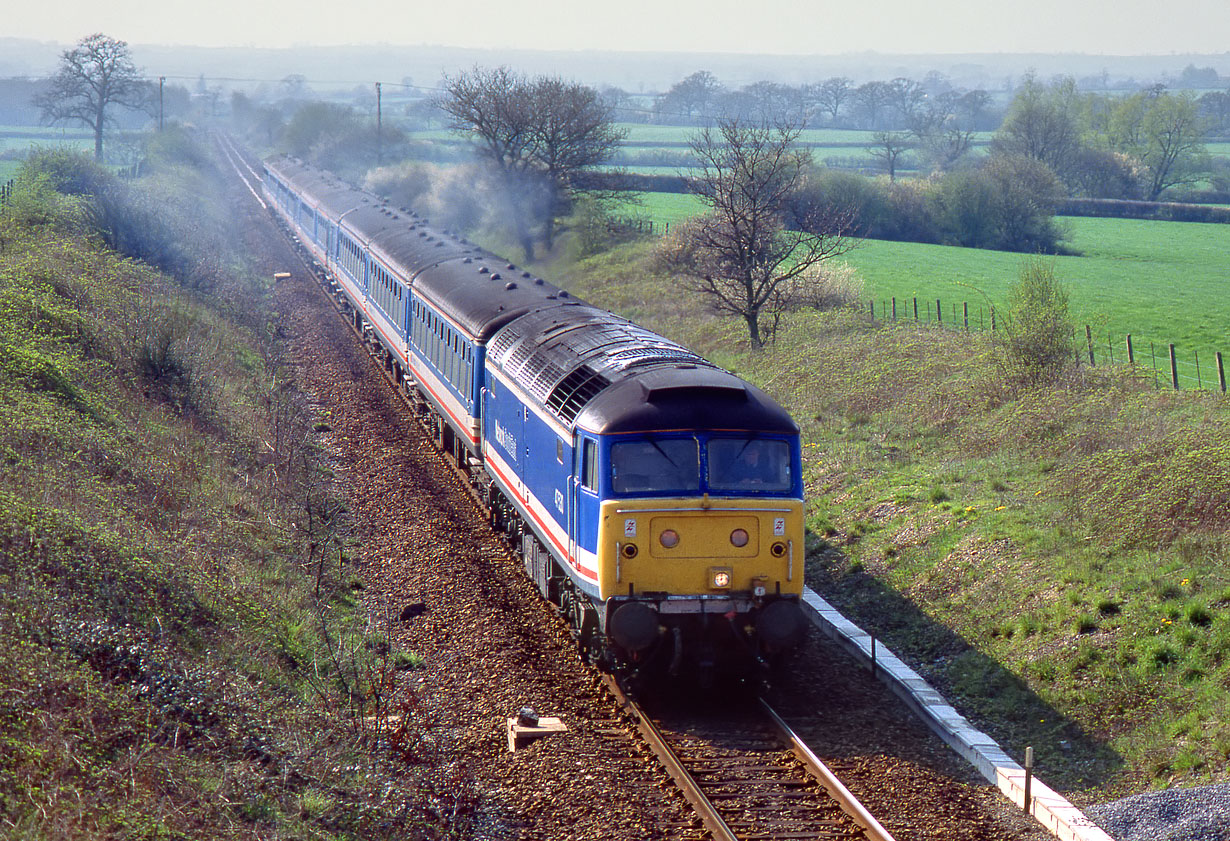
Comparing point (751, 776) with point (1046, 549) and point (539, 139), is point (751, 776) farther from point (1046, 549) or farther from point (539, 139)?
point (539, 139)

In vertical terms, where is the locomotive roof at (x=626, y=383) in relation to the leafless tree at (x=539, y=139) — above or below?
below

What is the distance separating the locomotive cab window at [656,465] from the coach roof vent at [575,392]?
106cm

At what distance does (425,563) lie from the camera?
54.7ft

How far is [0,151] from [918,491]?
9502 centimetres

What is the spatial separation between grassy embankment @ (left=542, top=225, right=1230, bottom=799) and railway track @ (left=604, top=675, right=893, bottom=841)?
2319 millimetres

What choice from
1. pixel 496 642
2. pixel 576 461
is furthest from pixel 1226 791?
pixel 496 642

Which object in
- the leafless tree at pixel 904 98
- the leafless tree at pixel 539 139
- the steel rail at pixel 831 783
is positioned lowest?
the steel rail at pixel 831 783

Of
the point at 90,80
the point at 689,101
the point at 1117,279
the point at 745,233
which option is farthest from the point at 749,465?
the point at 689,101

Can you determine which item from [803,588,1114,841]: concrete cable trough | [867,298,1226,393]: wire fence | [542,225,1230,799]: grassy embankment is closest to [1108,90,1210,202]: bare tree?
[867,298,1226,393]: wire fence

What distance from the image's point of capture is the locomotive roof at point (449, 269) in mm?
18641

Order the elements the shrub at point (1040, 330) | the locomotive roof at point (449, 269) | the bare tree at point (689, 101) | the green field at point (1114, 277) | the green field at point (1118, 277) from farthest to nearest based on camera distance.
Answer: the bare tree at point (689, 101) < the green field at point (1118, 277) < the green field at point (1114, 277) < the shrub at point (1040, 330) < the locomotive roof at point (449, 269)

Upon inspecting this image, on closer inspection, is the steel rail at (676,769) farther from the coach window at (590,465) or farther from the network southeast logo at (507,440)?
the network southeast logo at (507,440)

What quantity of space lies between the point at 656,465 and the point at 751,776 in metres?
3.19

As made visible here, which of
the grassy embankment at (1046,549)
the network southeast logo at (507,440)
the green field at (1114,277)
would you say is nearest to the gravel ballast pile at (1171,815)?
the grassy embankment at (1046,549)
